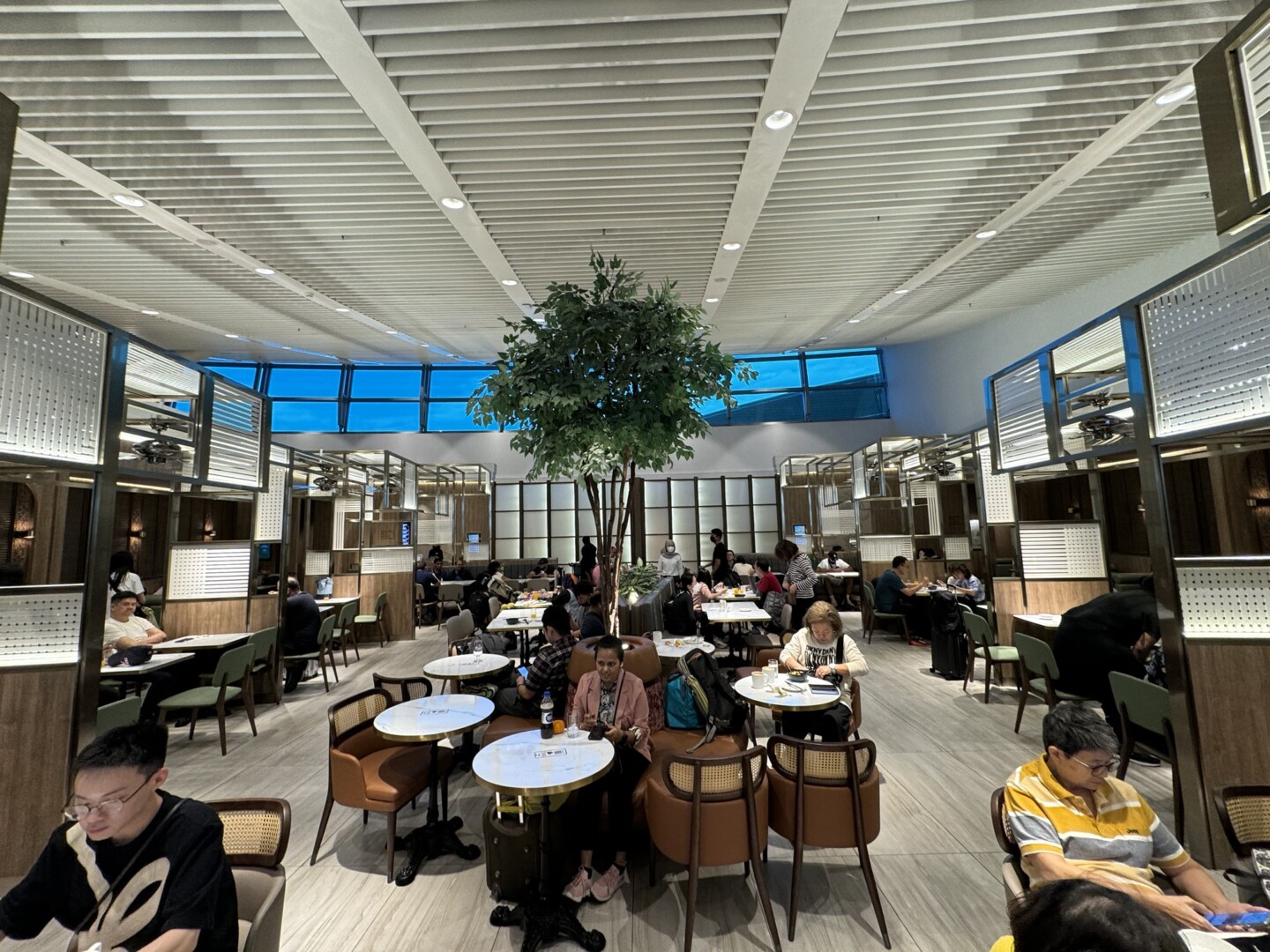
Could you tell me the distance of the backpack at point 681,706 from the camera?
3.63 m

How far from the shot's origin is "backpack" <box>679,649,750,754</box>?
334 centimetres

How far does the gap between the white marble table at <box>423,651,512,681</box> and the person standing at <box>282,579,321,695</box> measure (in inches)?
101

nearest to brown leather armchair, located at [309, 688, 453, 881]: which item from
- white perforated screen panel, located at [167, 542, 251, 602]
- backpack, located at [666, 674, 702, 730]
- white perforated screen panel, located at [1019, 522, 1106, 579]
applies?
backpack, located at [666, 674, 702, 730]

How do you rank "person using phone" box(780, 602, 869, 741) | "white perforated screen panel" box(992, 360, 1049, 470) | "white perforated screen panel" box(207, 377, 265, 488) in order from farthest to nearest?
"white perforated screen panel" box(207, 377, 265, 488) → "white perforated screen panel" box(992, 360, 1049, 470) → "person using phone" box(780, 602, 869, 741)

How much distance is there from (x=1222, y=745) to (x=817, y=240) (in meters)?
5.85

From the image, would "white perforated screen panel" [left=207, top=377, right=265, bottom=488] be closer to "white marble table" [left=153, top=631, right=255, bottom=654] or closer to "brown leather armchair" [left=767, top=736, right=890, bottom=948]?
"white marble table" [left=153, top=631, right=255, bottom=654]

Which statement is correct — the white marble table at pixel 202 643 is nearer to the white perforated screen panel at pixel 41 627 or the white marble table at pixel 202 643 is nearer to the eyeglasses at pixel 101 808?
the white perforated screen panel at pixel 41 627

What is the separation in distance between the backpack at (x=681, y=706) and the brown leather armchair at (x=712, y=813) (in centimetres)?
101

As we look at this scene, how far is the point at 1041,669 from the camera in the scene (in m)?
4.50

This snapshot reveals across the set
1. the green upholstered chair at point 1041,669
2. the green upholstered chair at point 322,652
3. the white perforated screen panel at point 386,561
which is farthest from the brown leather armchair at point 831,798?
the white perforated screen panel at point 386,561

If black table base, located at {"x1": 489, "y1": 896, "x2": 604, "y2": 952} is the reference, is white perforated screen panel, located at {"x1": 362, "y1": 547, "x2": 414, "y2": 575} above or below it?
above

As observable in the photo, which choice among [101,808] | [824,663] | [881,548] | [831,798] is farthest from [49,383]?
[881,548]

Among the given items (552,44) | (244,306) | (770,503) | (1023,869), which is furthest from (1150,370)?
(770,503)

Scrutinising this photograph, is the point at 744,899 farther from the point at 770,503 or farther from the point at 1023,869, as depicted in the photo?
the point at 770,503
